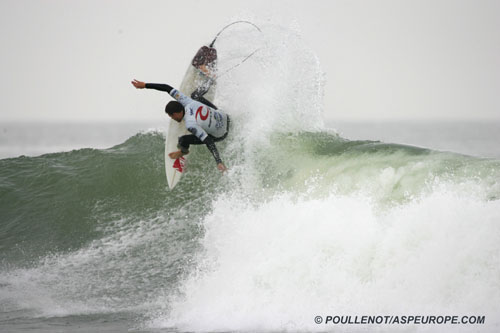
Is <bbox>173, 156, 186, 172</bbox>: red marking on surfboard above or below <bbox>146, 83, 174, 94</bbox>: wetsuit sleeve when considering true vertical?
below

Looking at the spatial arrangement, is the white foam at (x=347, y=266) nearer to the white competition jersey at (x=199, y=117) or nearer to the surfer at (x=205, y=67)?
the white competition jersey at (x=199, y=117)

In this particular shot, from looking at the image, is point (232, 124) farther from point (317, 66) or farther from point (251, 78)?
point (317, 66)

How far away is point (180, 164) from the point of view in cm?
978

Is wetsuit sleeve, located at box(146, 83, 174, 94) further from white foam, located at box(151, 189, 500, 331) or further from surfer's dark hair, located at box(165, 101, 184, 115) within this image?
white foam, located at box(151, 189, 500, 331)

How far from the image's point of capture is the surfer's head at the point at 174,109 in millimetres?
8352

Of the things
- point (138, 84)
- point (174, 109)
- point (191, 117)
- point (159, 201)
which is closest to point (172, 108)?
point (174, 109)

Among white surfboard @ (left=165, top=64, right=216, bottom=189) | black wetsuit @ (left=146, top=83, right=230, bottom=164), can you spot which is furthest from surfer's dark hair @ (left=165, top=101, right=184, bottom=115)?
white surfboard @ (left=165, top=64, right=216, bottom=189)

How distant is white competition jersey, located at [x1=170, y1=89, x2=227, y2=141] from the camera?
8555mm

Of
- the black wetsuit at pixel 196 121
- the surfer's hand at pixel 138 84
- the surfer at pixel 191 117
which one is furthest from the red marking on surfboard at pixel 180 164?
the surfer's hand at pixel 138 84

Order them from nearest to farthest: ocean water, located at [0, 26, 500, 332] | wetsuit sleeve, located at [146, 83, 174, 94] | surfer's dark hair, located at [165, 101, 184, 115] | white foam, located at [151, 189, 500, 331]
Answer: white foam, located at [151, 189, 500, 331] < ocean water, located at [0, 26, 500, 332] < surfer's dark hair, located at [165, 101, 184, 115] < wetsuit sleeve, located at [146, 83, 174, 94]

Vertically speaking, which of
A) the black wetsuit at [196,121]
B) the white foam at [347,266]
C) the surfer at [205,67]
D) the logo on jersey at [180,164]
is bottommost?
the white foam at [347,266]

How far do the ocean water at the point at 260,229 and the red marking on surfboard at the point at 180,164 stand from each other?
0.22m

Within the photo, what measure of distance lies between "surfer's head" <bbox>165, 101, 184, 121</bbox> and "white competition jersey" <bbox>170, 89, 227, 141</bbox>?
6.2 inches

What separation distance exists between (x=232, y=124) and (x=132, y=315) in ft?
13.4
